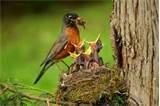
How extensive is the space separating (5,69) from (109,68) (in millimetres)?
5939

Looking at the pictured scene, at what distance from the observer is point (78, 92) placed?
653 cm

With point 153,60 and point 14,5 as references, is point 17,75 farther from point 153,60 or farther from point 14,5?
point 153,60

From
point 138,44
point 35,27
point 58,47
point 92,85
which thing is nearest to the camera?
point 138,44

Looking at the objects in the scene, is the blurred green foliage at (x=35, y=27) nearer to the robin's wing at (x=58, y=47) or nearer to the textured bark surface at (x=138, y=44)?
the robin's wing at (x=58, y=47)

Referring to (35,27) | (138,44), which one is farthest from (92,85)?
(35,27)

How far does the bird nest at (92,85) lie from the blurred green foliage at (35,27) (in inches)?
224

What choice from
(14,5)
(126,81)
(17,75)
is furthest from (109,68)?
(14,5)

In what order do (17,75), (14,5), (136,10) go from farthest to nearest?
(14,5) → (17,75) → (136,10)

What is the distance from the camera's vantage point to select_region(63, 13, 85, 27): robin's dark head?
763cm

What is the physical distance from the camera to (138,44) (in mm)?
6352

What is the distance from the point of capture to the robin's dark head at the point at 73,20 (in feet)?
25.0

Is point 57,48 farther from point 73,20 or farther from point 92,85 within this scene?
point 92,85

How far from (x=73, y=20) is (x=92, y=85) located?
51.1 inches

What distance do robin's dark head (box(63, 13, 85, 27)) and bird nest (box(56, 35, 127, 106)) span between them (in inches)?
37.0
